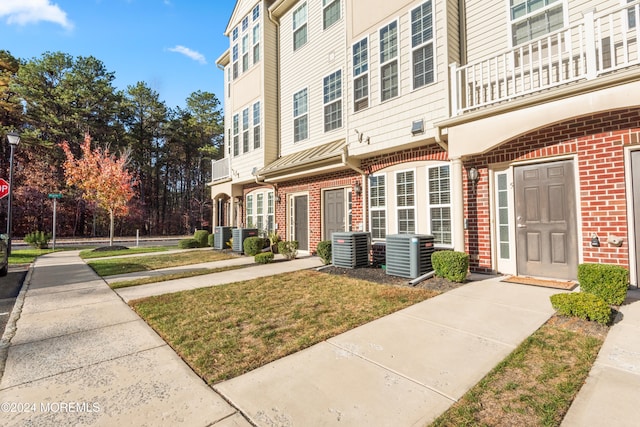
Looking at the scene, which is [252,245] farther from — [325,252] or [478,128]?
[478,128]

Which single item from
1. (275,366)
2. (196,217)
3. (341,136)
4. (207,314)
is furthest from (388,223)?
(196,217)

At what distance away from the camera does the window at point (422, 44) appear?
6.35m

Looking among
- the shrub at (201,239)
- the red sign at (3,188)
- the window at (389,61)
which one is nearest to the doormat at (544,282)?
the window at (389,61)

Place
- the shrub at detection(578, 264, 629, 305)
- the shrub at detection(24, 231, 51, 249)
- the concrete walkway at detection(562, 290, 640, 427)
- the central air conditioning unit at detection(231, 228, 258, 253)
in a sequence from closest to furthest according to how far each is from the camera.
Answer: the concrete walkway at detection(562, 290, 640, 427)
the shrub at detection(578, 264, 629, 305)
the central air conditioning unit at detection(231, 228, 258, 253)
the shrub at detection(24, 231, 51, 249)

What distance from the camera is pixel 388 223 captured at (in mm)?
7641

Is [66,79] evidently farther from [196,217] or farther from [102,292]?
[102,292]

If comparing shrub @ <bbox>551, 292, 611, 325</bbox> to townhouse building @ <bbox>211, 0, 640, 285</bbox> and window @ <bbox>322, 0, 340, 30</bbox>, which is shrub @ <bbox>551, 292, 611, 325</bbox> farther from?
window @ <bbox>322, 0, 340, 30</bbox>

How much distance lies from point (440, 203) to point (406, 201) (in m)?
0.86

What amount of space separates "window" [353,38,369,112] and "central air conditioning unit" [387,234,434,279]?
374 centimetres

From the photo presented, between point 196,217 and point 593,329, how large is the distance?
35.0m

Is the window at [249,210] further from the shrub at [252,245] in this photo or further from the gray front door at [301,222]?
the gray front door at [301,222]

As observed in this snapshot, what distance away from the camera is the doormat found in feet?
15.6

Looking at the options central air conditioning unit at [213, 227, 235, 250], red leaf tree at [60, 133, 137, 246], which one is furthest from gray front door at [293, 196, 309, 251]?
red leaf tree at [60, 133, 137, 246]

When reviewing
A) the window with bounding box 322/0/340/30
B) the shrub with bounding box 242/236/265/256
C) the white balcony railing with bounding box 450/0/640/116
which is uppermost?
the window with bounding box 322/0/340/30
